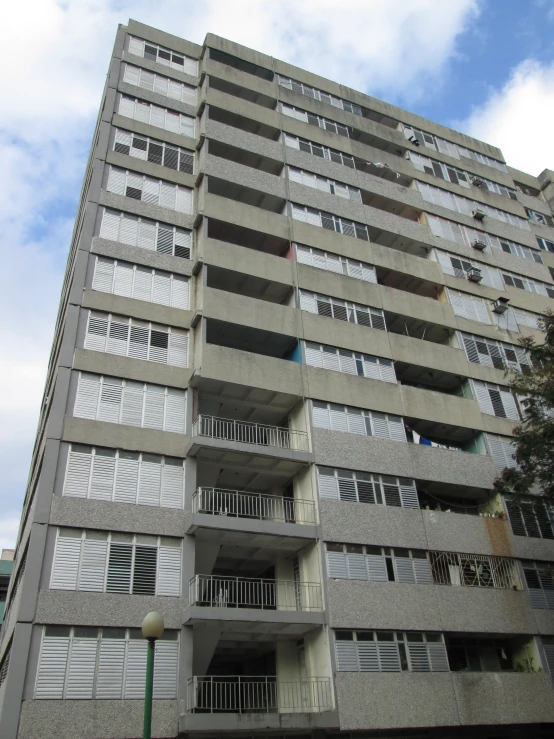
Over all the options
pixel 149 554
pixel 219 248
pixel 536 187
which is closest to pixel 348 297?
pixel 219 248

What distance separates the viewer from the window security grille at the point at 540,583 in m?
20.9

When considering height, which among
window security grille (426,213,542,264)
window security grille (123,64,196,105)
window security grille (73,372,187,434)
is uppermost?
window security grille (123,64,196,105)

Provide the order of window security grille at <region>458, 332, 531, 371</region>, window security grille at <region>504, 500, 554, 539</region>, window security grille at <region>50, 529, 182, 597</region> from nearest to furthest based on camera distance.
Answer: window security grille at <region>50, 529, 182, 597</region> < window security grille at <region>504, 500, 554, 539</region> < window security grille at <region>458, 332, 531, 371</region>

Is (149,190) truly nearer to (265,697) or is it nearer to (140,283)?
(140,283)

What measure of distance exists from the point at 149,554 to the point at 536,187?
35261mm

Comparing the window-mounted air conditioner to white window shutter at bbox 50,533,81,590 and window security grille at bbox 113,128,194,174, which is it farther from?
white window shutter at bbox 50,533,81,590

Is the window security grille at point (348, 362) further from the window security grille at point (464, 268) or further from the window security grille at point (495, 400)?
the window security grille at point (464, 268)

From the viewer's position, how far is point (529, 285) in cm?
3186

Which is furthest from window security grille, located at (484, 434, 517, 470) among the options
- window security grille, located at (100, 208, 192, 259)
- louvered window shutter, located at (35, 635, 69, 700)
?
louvered window shutter, located at (35, 635, 69, 700)

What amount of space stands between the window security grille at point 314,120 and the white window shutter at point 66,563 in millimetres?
23439

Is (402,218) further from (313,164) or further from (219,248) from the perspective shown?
(219,248)

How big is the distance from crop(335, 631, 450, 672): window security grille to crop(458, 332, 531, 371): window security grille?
12461mm

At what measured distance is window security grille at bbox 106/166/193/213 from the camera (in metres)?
24.5

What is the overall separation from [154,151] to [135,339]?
10.2m
